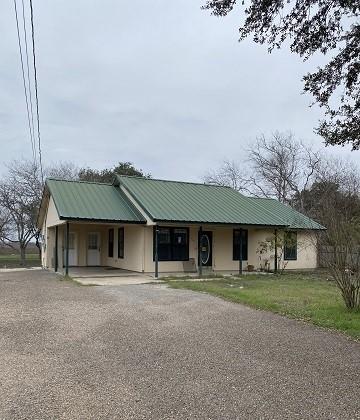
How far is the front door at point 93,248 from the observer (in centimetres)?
2420

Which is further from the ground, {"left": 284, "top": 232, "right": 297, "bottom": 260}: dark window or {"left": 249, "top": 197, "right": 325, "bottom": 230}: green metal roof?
{"left": 249, "top": 197, "right": 325, "bottom": 230}: green metal roof

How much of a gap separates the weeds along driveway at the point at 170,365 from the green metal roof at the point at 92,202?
29.2 feet

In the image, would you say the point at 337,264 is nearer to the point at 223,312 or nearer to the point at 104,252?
the point at 223,312

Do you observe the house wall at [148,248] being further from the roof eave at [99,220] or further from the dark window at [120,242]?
the roof eave at [99,220]

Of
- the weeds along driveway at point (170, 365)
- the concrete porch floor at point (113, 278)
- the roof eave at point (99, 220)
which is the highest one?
the roof eave at point (99, 220)

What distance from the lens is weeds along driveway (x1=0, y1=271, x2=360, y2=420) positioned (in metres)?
4.49

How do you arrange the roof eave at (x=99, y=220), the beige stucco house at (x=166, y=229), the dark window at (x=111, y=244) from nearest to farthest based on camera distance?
1. the roof eave at (x=99, y=220)
2. the beige stucco house at (x=166, y=229)
3. the dark window at (x=111, y=244)

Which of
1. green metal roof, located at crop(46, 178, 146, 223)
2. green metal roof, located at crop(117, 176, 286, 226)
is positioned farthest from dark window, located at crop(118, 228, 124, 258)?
green metal roof, located at crop(117, 176, 286, 226)

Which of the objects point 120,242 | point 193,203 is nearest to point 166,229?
point 193,203

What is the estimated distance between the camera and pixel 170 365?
5930 mm

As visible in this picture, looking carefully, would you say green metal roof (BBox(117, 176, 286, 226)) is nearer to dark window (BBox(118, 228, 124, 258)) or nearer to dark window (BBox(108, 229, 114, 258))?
dark window (BBox(118, 228, 124, 258))

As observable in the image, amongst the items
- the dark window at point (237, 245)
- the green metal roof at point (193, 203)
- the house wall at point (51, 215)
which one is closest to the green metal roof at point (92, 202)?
the green metal roof at point (193, 203)

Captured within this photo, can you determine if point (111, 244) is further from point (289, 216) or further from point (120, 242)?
point (289, 216)

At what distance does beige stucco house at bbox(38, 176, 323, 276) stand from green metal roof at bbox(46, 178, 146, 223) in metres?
0.04
